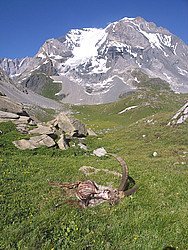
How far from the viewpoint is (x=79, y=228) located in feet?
18.3

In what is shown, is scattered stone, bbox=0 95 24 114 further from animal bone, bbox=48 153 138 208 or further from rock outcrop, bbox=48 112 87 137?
animal bone, bbox=48 153 138 208

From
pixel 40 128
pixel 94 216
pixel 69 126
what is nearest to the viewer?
pixel 94 216

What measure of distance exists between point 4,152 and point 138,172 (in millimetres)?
12871

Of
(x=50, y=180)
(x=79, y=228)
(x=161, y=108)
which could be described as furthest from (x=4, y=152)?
(x=161, y=108)

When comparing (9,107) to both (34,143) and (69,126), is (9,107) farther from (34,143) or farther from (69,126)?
(34,143)

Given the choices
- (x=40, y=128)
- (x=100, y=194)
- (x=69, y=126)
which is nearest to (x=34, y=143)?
(x=40, y=128)

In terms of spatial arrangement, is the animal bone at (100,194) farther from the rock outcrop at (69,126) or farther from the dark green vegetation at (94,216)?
the rock outcrop at (69,126)

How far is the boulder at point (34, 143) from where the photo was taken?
16831 millimetres

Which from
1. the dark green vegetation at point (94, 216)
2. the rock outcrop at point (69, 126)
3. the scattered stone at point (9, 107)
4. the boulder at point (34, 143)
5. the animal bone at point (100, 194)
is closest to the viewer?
the dark green vegetation at point (94, 216)

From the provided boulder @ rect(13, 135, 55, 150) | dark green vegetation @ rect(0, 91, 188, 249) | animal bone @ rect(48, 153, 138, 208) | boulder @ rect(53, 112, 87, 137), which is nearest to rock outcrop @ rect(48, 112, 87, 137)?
boulder @ rect(53, 112, 87, 137)

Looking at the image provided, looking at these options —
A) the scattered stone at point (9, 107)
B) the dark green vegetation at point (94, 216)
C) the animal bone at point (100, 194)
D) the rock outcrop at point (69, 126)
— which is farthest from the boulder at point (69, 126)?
the animal bone at point (100, 194)

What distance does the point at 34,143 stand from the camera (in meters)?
18.1

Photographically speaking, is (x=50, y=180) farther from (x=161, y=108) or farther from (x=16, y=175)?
(x=161, y=108)

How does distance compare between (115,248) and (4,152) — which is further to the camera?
(4,152)
